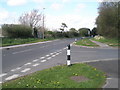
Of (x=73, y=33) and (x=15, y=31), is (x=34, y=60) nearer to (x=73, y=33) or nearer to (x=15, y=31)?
(x=15, y=31)

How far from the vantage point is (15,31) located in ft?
126

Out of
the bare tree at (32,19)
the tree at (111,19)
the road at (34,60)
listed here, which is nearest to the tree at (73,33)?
the bare tree at (32,19)

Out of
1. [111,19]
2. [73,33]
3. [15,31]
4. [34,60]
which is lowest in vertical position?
[34,60]

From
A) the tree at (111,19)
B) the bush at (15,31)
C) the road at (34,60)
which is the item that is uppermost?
the bush at (15,31)

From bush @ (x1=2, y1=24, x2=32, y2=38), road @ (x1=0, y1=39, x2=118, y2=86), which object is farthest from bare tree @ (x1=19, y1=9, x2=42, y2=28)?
road @ (x1=0, y1=39, x2=118, y2=86)

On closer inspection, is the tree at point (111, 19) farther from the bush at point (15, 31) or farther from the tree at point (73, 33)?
the tree at point (73, 33)

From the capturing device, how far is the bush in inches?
1425

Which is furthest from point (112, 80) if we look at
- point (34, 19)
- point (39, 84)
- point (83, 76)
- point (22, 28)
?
point (34, 19)

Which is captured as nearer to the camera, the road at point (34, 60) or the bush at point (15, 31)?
the road at point (34, 60)

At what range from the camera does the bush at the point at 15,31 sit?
36.2 metres

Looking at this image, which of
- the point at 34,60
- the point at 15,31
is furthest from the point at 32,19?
the point at 34,60

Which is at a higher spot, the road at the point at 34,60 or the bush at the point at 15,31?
the bush at the point at 15,31

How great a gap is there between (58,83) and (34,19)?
2310 inches

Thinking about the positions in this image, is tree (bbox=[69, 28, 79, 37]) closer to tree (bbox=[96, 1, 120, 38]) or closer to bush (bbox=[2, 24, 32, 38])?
bush (bbox=[2, 24, 32, 38])
